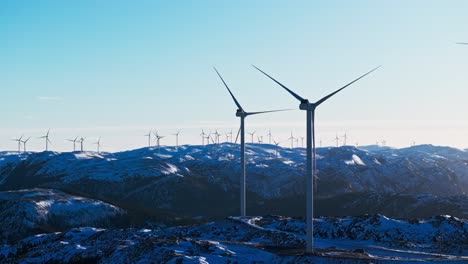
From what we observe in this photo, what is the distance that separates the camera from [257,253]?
81625mm

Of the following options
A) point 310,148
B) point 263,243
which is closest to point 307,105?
point 310,148

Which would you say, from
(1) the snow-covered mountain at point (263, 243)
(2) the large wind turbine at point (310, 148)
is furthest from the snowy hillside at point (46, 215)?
(2) the large wind turbine at point (310, 148)

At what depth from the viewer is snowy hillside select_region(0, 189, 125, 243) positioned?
175 metres

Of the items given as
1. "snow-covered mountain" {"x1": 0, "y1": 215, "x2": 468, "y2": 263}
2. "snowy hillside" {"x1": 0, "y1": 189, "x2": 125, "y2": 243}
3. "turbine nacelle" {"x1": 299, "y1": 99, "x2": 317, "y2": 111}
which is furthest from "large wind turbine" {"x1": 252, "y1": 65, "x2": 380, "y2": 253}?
"snowy hillside" {"x1": 0, "y1": 189, "x2": 125, "y2": 243}

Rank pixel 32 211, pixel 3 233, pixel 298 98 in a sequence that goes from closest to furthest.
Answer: pixel 298 98
pixel 3 233
pixel 32 211

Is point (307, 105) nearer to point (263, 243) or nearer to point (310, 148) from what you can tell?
point (310, 148)

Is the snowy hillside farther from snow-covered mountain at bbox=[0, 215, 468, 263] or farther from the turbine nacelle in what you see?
the turbine nacelle

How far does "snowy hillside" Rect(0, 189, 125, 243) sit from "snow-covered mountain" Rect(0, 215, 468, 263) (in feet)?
226

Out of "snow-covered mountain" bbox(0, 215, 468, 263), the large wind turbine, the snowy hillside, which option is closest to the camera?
the large wind turbine

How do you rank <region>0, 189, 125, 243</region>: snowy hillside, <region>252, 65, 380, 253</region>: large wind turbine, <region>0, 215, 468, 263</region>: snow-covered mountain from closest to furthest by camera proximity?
1. <region>252, 65, 380, 253</region>: large wind turbine
2. <region>0, 215, 468, 263</region>: snow-covered mountain
3. <region>0, 189, 125, 243</region>: snowy hillside

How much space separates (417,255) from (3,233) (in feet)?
418

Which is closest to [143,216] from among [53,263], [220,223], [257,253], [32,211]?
[32,211]

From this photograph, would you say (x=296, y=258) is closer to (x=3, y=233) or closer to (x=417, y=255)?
(x=417, y=255)

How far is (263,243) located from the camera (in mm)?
94062
